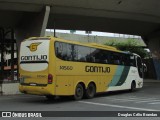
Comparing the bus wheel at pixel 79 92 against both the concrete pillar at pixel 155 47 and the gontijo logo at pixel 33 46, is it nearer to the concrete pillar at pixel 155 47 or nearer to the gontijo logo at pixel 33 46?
the gontijo logo at pixel 33 46

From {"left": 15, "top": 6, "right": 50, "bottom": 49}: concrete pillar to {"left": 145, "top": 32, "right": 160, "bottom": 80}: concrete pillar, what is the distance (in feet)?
60.3

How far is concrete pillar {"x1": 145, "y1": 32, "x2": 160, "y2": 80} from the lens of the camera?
157 feet

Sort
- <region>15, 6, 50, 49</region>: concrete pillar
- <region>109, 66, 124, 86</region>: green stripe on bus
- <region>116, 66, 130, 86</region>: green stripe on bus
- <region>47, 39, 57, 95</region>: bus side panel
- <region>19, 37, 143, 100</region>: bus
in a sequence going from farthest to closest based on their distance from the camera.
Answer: <region>15, 6, 50, 49</region>: concrete pillar < <region>116, 66, 130, 86</region>: green stripe on bus < <region>109, 66, 124, 86</region>: green stripe on bus < <region>19, 37, 143, 100</region>: bus < <region>47, 39, 57, 95</region>: bus side panel

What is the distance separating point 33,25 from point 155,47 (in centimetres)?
2166

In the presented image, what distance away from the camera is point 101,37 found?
71.8 meters

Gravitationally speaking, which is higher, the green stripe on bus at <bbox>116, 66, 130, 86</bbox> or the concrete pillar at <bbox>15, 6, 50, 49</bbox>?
the concrete pillar at <bbox>15, 6, 50, 49</bbox>

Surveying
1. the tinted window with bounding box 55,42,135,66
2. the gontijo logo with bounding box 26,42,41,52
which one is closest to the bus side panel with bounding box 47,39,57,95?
the tinted window with bounding box 55,42,135,66

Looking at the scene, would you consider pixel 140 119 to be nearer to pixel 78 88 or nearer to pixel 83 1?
pixel 78 88

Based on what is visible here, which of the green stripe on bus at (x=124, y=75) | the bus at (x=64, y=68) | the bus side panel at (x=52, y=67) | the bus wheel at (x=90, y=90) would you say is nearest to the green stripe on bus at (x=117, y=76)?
the bus at (x=64, y=68)

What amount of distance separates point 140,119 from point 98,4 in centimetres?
2081

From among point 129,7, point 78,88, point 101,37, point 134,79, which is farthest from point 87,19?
point 101,37

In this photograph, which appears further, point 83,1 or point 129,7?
point 129,7

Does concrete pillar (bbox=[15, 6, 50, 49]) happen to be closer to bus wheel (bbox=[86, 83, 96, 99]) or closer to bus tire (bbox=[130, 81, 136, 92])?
bus tire (bbox=[130, 81, 136, 92])

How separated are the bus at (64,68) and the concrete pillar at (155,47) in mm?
25798
